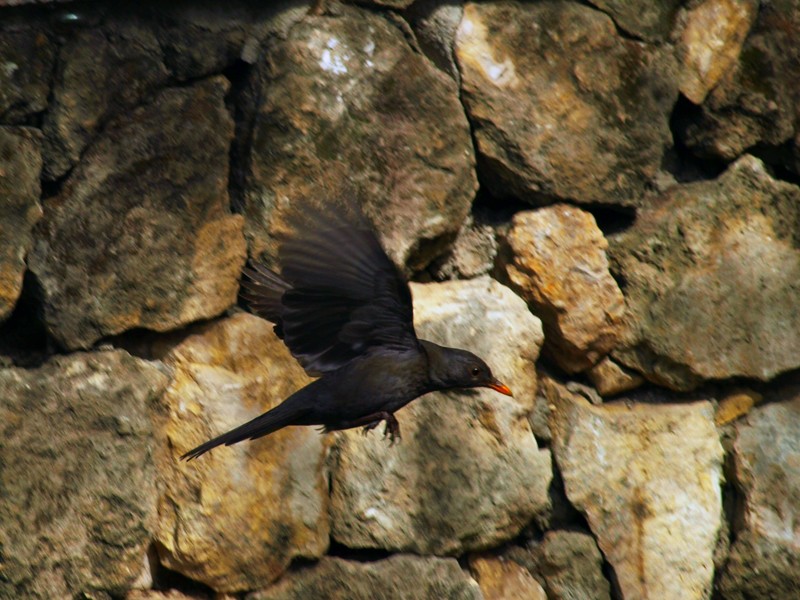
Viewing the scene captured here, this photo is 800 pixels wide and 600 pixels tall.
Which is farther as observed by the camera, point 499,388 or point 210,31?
point 499,388

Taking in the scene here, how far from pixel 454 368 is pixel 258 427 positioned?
2.10 feet

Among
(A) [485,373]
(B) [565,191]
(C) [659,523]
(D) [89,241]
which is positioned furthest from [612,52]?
(D) [89,241]

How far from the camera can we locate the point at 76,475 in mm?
3293

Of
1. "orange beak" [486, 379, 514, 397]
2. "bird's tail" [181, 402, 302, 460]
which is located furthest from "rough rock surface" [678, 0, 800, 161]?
"bird's tail" [181, 402, 302, 460]

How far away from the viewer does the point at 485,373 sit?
3635 millimetres

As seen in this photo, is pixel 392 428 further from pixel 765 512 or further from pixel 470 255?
pixel 765 512

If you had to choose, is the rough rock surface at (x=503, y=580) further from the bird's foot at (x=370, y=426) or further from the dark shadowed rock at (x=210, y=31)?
the dark shadowed rock at (x=210, y=31)

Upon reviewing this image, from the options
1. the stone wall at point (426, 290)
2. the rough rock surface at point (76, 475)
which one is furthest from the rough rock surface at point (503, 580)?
the rough rock surface at point (76, 475)

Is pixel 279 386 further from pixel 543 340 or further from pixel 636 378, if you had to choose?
pixel 636 378

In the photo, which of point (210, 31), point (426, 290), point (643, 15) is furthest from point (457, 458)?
point (643, 15)

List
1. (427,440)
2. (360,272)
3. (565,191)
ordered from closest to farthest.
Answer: (360,272), (427,440), (565,191)

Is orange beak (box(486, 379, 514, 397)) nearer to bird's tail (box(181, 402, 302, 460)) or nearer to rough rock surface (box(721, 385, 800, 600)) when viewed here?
bird's tail (box(181, 402, 302, 460))

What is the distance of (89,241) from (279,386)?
723 millimetres

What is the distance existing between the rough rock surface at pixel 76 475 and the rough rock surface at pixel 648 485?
58.0 inches
